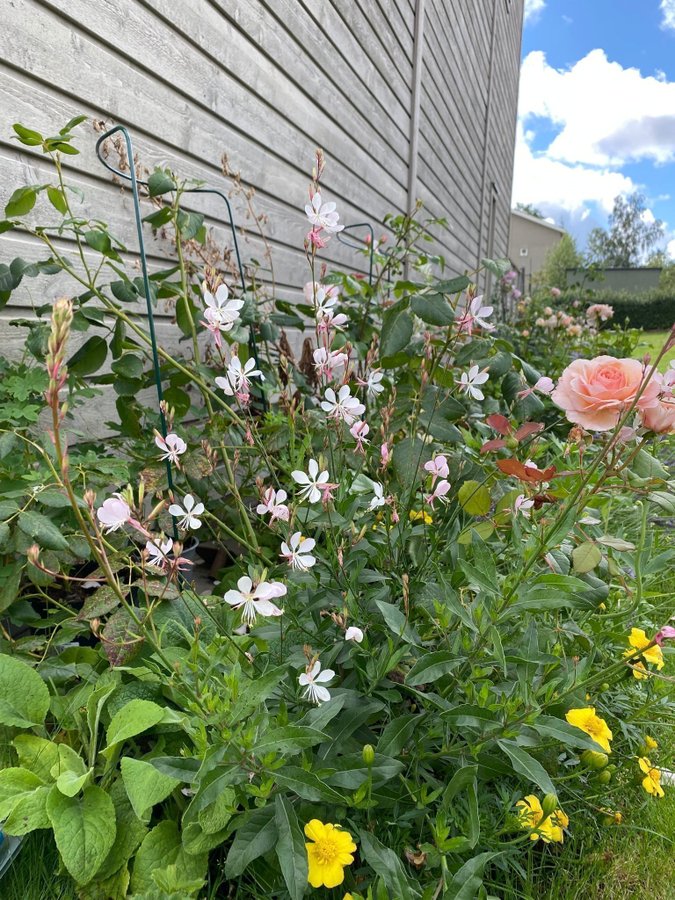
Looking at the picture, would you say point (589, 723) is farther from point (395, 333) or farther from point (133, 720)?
point (395, 333)

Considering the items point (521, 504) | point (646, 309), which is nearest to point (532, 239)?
point (646, 309)

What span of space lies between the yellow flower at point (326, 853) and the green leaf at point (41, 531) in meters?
0.65

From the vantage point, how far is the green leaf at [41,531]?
113 centimetres

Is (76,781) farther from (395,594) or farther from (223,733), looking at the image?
(395,594)

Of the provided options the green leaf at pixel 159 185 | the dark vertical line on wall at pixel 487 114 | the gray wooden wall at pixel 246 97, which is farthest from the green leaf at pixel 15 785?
the dark vertical line on wall at pixel 487 114

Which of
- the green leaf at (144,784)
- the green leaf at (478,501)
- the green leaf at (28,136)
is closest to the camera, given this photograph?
the green leaf at (144,784)

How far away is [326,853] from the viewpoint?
0.88 meters

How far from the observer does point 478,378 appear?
122 centimetres

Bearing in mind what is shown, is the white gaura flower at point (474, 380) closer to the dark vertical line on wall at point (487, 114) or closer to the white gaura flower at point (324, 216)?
the white gaura flower at point (324, 216)

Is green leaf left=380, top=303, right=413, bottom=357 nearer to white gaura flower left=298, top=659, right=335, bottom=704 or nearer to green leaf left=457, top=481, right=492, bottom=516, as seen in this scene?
green leaf left=457, top=481, right=492, bottom=516

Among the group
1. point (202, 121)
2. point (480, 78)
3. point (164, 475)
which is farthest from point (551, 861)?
point (480, 78)

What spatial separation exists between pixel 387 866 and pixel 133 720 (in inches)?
18.0

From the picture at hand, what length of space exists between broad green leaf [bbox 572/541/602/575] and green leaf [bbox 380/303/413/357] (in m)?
0.64

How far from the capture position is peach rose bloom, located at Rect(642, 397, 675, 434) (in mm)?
840
